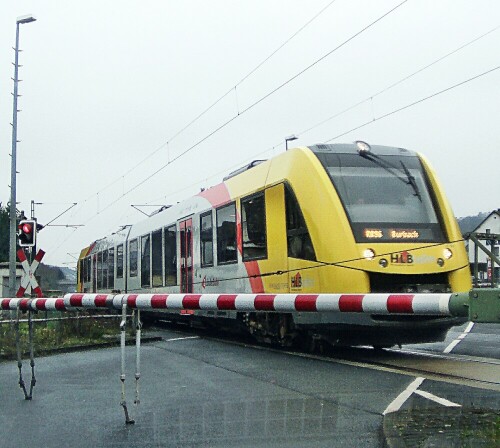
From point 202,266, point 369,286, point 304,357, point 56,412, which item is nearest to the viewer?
point 56,412

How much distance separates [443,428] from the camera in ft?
20.0

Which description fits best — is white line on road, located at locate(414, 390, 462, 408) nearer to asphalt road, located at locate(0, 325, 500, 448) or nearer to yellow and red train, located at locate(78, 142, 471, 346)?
asphalt road, located at locate(0, 325, 500, 448)

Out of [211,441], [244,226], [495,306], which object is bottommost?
[211,441]

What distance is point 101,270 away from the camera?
100ft

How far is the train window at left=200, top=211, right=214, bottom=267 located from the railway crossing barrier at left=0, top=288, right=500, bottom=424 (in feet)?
20.3

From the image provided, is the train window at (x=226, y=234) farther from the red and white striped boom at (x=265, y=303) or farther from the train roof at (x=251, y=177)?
the red and white striped boom at (x=265, y=303)

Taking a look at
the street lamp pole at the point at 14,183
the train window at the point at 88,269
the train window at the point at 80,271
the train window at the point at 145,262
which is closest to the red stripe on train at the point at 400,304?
the train window at the point at 145,262

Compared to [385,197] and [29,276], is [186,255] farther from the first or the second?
[385,197]

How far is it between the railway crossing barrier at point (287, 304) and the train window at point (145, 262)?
36.5ft

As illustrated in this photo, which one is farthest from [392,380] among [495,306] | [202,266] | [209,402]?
[202,266]

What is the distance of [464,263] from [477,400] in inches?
180

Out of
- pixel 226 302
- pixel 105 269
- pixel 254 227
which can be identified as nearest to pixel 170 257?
pixel 254 227

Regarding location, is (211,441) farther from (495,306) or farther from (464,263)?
(464,263)

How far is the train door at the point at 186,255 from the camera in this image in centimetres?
1784
